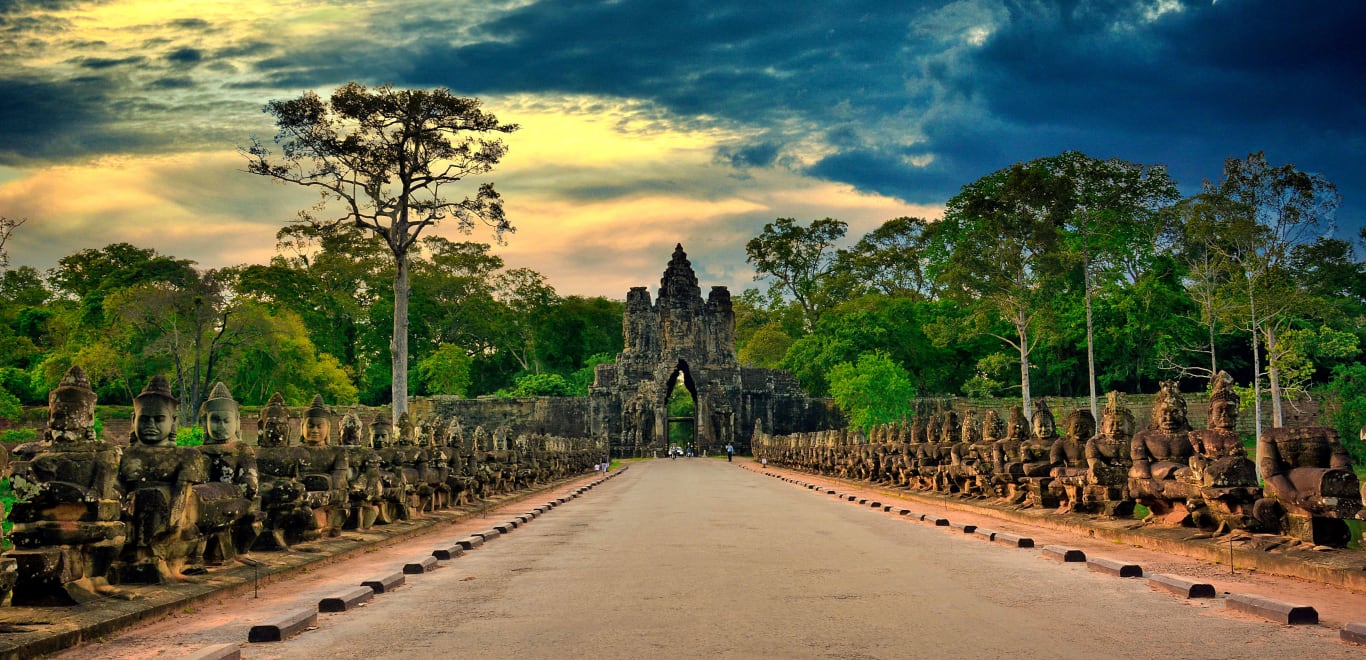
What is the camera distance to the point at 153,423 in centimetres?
905

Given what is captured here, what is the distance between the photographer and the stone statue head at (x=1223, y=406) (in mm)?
12062

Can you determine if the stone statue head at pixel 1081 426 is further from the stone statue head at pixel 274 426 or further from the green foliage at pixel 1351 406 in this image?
the green foliage at pixel 1351 406

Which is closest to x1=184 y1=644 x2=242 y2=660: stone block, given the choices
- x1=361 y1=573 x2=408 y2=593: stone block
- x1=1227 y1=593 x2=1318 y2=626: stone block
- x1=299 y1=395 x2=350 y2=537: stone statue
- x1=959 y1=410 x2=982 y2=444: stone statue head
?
x1=361 y1=573 x2=408 y2=593: stone block

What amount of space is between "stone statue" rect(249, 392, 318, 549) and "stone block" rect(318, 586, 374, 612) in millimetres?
2389

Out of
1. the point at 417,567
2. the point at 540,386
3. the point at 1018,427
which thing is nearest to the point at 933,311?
the point at 540,386

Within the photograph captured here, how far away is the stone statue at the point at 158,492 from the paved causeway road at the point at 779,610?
155 centimetres

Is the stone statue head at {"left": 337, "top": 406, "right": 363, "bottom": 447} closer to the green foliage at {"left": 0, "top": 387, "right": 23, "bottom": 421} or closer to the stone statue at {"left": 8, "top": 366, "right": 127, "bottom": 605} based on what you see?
the stone statue at {"left": 8, "top": 366, "right": 127, "bottom": 605}

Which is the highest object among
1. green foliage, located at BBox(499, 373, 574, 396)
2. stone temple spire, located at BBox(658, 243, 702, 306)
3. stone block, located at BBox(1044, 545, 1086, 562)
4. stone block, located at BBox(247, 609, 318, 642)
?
stone temple spire, located at BBox(658, 243, 702, 306)

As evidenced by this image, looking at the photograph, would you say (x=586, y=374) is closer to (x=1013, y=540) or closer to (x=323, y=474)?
(x=323, y=474)

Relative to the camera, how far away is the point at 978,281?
179 feet

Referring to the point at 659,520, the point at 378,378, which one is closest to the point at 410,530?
the point at 659,520

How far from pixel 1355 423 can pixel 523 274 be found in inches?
2795

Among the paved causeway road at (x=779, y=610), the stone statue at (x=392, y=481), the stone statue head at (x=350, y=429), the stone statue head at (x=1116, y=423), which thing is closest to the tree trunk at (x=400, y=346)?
the stone statue at (x=392, y=481)

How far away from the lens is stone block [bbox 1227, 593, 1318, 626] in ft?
22.8
